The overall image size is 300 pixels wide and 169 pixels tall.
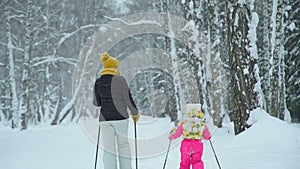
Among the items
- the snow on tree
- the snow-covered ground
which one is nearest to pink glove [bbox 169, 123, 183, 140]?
the snow-covered ground

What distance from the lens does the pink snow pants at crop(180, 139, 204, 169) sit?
16.5 ft

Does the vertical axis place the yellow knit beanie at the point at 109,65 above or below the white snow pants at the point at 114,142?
above

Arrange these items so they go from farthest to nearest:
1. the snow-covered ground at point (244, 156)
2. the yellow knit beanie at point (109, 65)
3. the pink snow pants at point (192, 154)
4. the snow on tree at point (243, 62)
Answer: the snow on tree at point (243, 62) → the snow-covered ground at point (244, 156) → the yellow knit beanie at point (109, 65) → the pink snow pants at point (192, 154)

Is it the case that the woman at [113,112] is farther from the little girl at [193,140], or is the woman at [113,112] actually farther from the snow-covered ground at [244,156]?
the snow-covered ground at [244,156]

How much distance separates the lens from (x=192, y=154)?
5031mm

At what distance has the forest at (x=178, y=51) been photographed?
7902 mm

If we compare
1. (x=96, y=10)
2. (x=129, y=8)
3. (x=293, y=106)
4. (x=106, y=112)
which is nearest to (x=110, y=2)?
(x=129, y=8)

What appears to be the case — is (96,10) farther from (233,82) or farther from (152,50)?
(233,82)

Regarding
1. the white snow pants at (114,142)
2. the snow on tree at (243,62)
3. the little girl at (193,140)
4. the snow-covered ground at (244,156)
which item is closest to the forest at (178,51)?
the snow on tree at (243,62)

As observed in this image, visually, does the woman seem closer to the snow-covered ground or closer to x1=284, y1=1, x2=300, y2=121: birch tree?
the snow-covered ground

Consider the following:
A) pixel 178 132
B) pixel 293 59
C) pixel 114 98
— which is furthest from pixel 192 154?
pixel 293 59

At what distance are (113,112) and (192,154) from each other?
4.47ft

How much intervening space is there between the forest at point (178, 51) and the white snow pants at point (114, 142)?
351cm

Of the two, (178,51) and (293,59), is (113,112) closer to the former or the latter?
(293,59)
